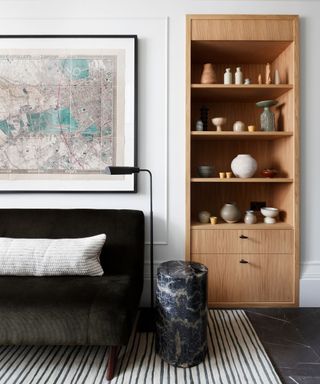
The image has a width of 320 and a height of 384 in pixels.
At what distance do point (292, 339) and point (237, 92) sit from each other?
180cm

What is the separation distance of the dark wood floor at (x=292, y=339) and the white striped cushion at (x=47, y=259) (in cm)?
116

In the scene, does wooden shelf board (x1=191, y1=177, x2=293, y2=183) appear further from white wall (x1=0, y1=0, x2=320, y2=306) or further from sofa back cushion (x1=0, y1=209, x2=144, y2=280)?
sofa back cushion (x1=0, y1=209, x2=144, y2=280)

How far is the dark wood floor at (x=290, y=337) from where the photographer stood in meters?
1.54

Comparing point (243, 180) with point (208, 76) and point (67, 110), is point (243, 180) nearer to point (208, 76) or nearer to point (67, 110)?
point (208, 76)

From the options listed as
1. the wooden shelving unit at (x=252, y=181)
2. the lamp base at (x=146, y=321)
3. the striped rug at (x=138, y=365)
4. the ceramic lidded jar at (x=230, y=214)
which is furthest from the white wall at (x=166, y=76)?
the striped rug at (x=138, y=365)

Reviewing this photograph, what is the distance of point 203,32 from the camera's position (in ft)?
7.26

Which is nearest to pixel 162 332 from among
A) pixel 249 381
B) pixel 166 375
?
pixel 166 375

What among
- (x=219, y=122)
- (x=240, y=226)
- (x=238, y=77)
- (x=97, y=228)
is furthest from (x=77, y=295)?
(x=238, y=77)

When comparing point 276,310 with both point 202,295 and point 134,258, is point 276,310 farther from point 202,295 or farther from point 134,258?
point 134,258

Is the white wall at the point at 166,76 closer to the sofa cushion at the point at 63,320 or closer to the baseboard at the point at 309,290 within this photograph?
the baseboard at the point at 309,290

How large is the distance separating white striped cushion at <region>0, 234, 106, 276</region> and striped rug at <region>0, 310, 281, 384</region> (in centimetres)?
45

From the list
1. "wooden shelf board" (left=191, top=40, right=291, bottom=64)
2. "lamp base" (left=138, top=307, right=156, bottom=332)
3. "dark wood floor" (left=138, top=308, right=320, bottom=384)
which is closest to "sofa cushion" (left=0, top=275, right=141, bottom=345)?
"lamp base" (left=138, top=307, right=156, bottom=332)

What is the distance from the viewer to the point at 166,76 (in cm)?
232

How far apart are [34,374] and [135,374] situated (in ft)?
1.73
